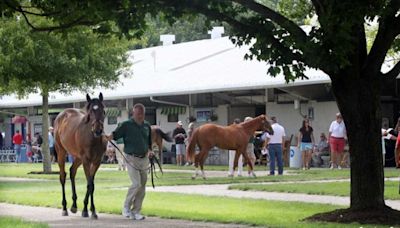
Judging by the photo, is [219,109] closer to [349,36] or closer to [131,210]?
[131,210]

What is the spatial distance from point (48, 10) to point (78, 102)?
102ft

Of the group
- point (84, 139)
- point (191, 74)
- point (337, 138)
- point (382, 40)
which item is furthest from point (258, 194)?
point (191, 74)

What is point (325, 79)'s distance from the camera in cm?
2994

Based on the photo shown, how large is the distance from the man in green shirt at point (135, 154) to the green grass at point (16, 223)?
177cm

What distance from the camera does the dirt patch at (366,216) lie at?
13367 mm

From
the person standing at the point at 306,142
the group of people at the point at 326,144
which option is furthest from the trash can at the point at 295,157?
the person standing at the point at 306,142

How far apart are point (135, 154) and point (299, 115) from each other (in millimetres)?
21158

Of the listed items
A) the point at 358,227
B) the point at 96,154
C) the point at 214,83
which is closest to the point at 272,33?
the point at 358,227

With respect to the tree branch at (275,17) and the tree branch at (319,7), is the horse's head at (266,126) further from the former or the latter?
the tree branch at (275,17)

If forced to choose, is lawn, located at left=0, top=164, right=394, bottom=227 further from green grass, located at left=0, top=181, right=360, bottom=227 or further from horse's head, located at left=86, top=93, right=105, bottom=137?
horse's head, located at left=86, top=93, right=105, bottom=137

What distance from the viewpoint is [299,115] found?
117ft

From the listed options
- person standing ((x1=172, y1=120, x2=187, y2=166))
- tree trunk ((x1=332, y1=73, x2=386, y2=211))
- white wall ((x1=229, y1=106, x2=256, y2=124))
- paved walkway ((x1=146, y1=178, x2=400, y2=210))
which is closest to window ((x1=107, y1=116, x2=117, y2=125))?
person standing ((x1=172, y1=120, x2=187, y2=166))

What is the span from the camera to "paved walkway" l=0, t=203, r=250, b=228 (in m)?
13.9

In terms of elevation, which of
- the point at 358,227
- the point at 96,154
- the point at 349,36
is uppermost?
the point at 349,36
